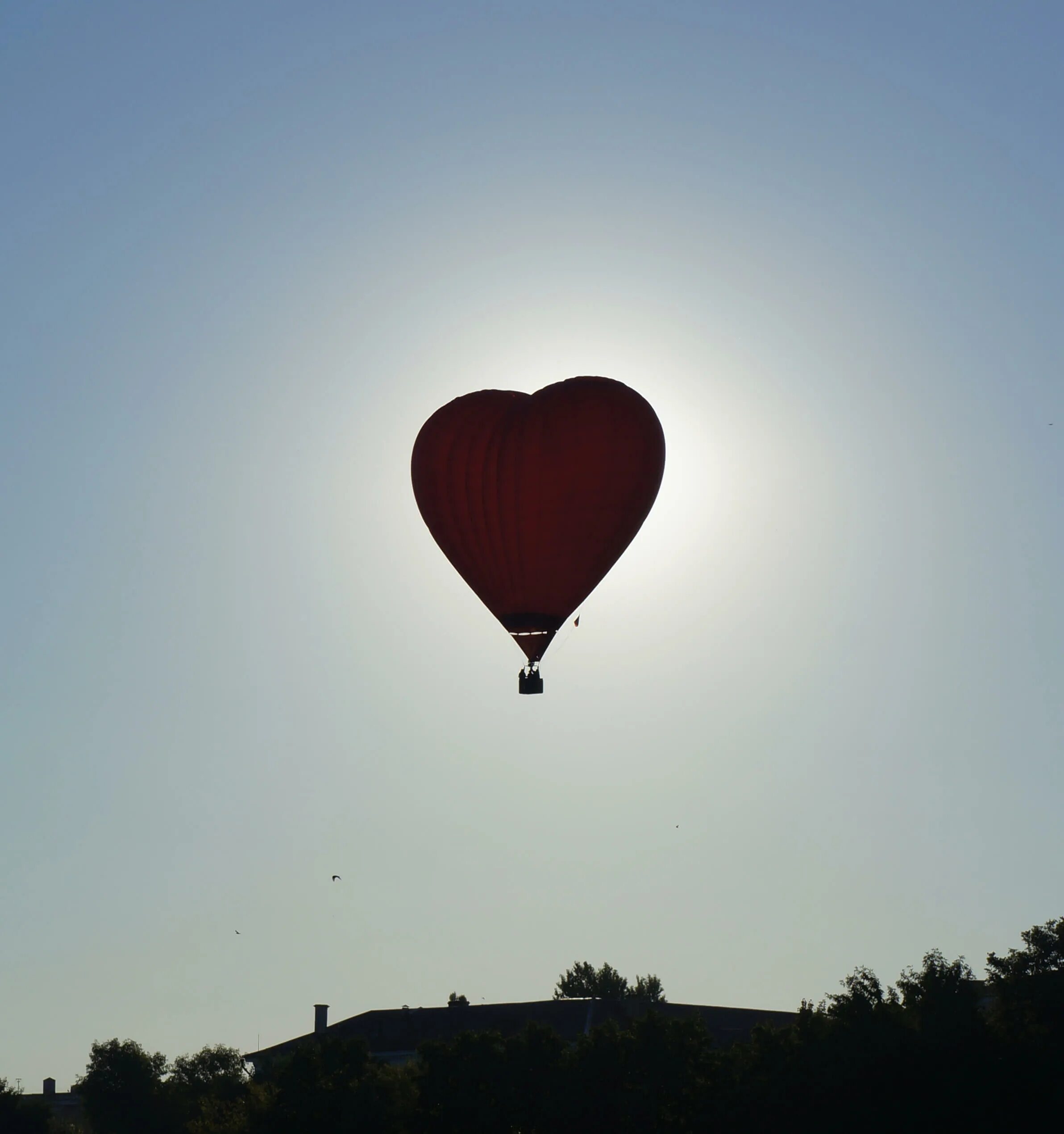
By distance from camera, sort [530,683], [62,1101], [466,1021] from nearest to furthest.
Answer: [530,683]
[466,1021]
[62,1101]

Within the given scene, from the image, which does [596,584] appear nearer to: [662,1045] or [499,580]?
[499,580]

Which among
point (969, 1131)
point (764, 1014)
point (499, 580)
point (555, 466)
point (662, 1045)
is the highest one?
point (764, 1014)

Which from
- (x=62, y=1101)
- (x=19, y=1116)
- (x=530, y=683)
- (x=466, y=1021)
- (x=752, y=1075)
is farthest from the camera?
(x=62, y=1101)

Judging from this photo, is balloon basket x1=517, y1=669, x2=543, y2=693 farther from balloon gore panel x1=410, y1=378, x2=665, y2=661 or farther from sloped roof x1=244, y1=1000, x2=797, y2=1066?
sloped roof x1=244, y1=1000, x2=797, y2=1066

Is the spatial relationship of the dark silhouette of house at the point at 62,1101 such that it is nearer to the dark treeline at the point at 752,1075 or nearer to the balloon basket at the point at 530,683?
the dark treeline at the point at 752,1075

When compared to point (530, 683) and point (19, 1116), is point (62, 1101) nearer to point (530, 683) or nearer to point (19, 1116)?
point (19, 1116)

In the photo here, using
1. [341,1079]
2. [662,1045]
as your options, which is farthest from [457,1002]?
[662,1045]

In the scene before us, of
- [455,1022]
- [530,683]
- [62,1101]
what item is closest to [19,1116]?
[455,1022]
